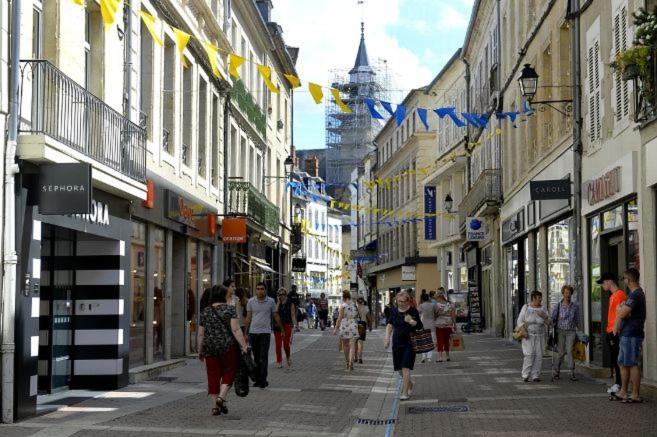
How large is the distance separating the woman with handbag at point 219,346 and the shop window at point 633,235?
20.5 feet

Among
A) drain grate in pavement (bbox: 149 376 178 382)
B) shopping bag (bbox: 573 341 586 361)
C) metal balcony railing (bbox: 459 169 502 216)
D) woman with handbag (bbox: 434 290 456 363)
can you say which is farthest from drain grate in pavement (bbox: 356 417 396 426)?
metal balcony railing (bbox: 459 169 502 216)

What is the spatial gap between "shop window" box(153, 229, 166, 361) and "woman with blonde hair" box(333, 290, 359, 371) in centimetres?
352

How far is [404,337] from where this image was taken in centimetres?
1500

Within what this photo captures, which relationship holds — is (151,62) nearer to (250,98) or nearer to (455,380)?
(455,380)

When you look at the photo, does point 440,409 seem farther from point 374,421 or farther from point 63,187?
point 63,187

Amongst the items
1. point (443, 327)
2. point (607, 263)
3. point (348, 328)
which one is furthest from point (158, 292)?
point (607, 263)

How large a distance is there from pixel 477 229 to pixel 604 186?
65.4 ft

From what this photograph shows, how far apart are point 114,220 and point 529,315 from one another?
22.4 ft

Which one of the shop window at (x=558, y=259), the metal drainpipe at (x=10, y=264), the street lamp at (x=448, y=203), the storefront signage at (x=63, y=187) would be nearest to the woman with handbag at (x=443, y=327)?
the shop window at (x=558, y=259)

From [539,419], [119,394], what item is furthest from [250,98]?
[539,419]

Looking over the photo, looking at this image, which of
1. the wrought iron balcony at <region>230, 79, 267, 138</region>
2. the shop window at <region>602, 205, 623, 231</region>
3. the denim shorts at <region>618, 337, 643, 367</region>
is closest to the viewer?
the denim shorts at <region>618, 337, 643, 367</region>

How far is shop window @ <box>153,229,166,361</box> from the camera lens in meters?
20.0

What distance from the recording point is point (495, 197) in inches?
1314

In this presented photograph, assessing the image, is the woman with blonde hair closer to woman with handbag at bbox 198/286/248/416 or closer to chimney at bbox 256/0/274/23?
woman with handbag at bbox 198/286/248/416
